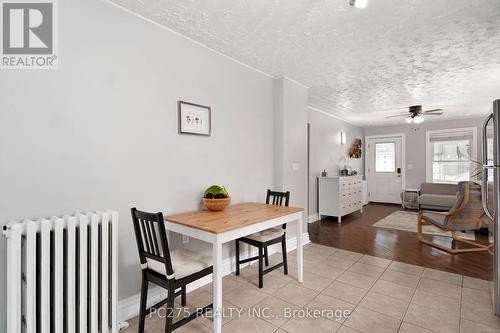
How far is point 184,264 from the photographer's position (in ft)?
6.13

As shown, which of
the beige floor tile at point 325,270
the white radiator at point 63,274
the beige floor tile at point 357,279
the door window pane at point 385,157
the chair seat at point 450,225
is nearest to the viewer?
the white radiator at point 63,274

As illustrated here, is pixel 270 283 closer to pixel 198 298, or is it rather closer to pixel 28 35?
pixel 198 298

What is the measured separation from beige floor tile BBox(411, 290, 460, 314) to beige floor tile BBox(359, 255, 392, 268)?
0.71 meters

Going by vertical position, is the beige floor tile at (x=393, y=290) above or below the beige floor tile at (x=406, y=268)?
below

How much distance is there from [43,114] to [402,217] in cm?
657

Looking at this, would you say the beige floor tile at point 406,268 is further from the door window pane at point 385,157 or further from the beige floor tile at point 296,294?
the door window pane at point 385,157

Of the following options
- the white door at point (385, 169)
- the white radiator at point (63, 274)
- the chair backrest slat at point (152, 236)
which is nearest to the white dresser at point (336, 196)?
the white door at point (385, 169)

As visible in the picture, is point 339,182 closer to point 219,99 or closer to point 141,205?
point 219,99

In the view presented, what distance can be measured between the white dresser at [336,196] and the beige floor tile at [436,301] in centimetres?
297

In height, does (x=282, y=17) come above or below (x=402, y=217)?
above

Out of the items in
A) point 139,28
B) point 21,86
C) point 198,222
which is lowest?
point 198,222

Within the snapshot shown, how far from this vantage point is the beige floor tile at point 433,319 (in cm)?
192

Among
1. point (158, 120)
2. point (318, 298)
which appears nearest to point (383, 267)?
point (318, 298)

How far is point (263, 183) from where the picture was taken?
136 inches
